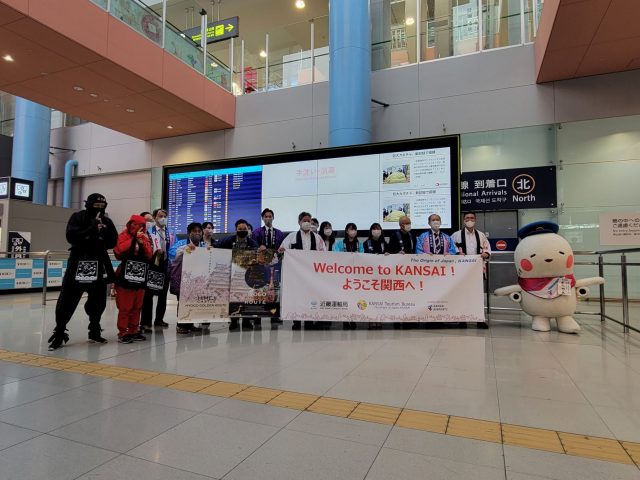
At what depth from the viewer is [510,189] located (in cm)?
887

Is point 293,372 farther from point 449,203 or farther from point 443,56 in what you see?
point 443,56

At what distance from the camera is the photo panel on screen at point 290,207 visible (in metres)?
7.94

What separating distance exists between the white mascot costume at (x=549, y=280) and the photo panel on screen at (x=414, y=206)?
162cm

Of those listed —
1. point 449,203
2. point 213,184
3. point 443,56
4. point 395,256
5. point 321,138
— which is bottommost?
point 395,256

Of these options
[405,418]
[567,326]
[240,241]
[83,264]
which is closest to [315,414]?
[405,418]

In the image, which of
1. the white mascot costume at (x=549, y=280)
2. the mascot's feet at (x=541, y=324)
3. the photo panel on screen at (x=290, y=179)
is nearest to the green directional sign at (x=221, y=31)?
the photo panel on screen at (x=290, y=179)

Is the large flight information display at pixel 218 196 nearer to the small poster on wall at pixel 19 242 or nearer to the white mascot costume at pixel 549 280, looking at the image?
the white mascot costume at pixel 549 280

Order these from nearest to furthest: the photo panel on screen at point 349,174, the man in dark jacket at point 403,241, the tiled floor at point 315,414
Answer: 1. the tiled floor at point 315,414
2. the man in dark jacket at point 403,241
3. the photo panel on screen at point 349,174

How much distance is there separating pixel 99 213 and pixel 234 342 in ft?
6.83

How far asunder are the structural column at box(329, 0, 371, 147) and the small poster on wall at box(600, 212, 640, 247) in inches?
202

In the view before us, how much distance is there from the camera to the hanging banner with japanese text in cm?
540

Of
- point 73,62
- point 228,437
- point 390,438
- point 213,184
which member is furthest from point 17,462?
point 73,62

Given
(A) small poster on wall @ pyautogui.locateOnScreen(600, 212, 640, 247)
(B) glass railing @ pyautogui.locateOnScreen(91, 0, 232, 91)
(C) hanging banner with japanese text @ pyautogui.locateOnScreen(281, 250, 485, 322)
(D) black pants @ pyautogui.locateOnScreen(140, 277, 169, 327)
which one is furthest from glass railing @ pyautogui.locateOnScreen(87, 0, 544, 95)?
(C) hanging banner with japanese text @ pyautogui.locateOnScreen(281, 250, 485, 322)

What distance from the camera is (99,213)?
4465 mm
